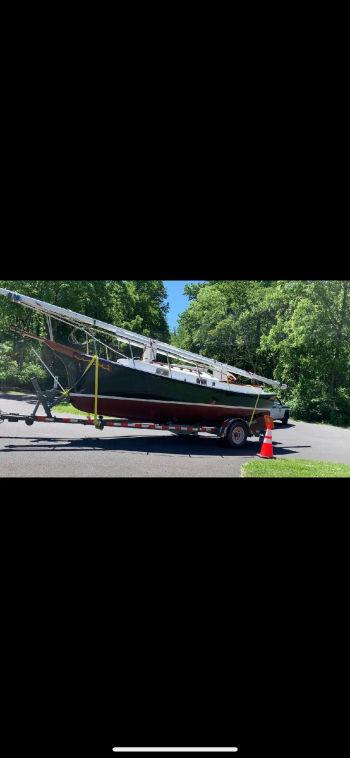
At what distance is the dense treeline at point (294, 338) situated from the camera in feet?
47.8

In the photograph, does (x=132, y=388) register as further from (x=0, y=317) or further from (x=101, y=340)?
(x=0, y=317)

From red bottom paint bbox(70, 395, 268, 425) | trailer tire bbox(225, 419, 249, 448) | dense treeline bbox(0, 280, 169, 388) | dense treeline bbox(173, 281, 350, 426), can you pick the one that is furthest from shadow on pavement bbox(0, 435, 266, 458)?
dense treeline bbox(173, 281, 350, 426)

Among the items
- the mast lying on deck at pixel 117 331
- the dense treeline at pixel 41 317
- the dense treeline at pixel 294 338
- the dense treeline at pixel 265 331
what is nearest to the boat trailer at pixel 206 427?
the mast lying on deck at pixel 117 331

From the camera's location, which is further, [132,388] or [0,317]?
[0,317]

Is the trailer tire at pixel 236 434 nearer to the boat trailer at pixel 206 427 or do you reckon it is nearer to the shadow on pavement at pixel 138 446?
the boat trailer at pixel 206 427

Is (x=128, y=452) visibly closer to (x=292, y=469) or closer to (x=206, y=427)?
(x=206, y=427)

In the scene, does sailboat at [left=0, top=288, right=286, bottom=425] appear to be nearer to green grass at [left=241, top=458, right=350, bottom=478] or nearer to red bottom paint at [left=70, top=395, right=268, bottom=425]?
red bottom paint at [left=70, top=395, right=268, bottom=425]

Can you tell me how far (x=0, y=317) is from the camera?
15.0 meters

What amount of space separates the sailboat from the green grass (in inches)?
60.5

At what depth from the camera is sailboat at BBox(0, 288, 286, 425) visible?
25.0ft

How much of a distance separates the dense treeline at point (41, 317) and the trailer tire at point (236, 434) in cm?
324
